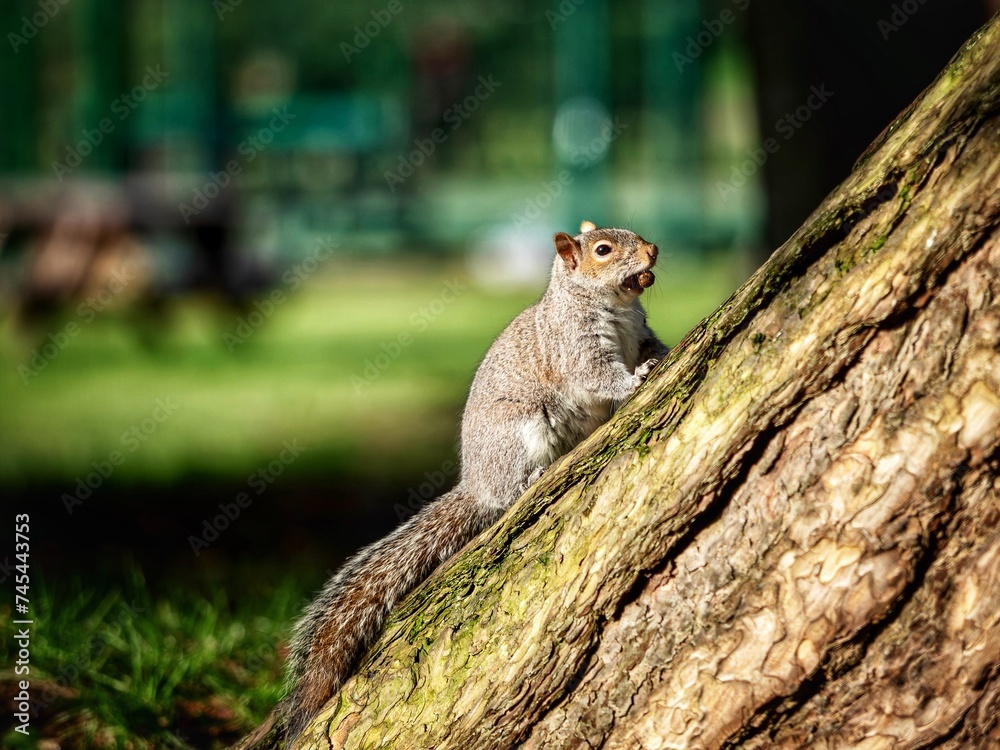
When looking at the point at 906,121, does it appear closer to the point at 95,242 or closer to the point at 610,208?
the point at 95,242

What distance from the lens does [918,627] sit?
5.30ft

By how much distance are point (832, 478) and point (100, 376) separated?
860 cm
